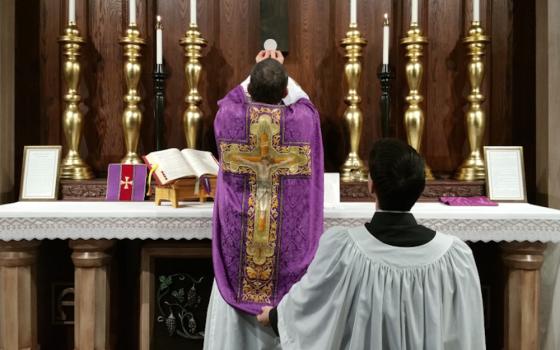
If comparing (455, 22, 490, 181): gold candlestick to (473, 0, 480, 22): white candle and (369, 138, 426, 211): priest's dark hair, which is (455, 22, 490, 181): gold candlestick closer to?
(473, 0, 480, 22): white candle

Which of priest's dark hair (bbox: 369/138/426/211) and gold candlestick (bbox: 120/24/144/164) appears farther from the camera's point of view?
gold candlestick (bbox: 120/24/144/164)

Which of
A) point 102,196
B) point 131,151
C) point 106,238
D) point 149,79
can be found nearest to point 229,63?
point 149,79

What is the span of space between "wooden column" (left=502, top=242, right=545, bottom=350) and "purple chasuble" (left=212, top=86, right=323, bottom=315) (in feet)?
3.71

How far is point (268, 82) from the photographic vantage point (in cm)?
265

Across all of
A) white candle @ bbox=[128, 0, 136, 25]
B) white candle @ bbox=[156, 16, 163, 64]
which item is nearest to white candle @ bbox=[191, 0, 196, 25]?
white candle @ bbox=[156, 16, 163, 64]

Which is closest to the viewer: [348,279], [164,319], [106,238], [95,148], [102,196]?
[348,279]

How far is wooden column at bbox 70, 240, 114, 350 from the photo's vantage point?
123 inches

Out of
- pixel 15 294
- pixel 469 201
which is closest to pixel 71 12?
pixel 15 294

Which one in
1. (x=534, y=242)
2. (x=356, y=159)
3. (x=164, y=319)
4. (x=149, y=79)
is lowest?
(x=164, y=319)

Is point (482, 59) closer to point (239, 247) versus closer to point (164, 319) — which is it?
point (239, 247)

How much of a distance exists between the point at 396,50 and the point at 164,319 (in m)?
2.20

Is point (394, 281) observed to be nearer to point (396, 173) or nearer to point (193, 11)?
point (396, 173)

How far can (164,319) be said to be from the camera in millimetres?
3352

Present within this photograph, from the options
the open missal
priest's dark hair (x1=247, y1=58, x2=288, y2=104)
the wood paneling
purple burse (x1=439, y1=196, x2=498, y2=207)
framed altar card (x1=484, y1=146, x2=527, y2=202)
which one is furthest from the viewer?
the wood paneling
